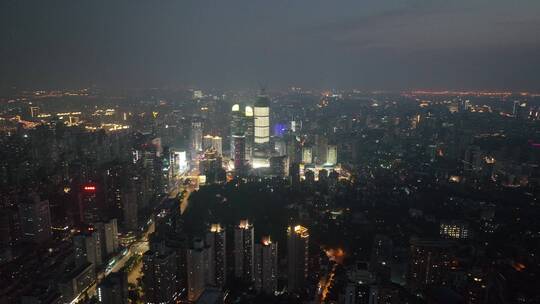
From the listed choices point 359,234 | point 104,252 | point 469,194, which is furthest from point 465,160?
point 104,252

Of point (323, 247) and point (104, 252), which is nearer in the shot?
point (104, 252)

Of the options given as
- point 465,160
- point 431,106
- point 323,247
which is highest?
point 431,106

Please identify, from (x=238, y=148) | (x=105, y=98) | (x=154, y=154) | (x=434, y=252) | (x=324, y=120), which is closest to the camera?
(x=434, y=252)

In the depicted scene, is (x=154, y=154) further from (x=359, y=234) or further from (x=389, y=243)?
(x=389, y=243)

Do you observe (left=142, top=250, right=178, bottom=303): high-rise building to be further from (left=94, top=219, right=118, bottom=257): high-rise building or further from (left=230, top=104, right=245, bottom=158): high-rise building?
(left=230, top=104, right=245, bottom=158): high-rise building

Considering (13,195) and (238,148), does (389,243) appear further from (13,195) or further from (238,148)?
(238,148)

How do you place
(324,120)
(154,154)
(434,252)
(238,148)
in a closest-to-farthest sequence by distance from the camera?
(434,252)
(154,154)
(238,148)
(324,120)

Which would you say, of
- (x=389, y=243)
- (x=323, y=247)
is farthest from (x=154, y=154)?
(x=389, y=243)

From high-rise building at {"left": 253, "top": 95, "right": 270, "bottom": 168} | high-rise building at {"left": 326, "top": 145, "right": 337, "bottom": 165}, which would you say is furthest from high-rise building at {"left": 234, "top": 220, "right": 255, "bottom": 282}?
high-rise building at {"left": 253, "top": 95, "right": 270, "bottom": 168}

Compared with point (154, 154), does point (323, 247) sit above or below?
below
